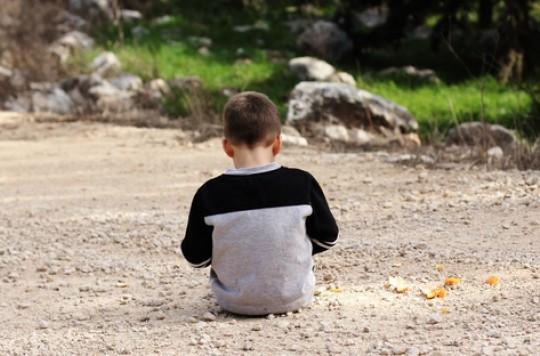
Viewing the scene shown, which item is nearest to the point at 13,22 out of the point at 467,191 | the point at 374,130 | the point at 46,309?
the point at 374,130

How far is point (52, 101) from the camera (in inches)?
447

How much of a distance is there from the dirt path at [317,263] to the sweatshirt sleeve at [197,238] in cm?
22

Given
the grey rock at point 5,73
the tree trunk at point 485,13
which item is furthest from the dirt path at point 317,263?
the tree trunk at point 485,13

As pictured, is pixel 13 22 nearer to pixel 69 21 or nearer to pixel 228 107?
pixel 69 21

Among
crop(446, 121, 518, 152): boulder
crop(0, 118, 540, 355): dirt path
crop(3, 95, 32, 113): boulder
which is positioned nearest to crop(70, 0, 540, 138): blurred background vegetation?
crop(446, 121, 518, 152): boulder

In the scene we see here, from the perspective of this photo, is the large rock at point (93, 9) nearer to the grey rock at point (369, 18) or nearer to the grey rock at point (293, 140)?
the grey rock at point (369, 18)

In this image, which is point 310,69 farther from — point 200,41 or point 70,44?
point 70,44

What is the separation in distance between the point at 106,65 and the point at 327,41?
3.67 meters

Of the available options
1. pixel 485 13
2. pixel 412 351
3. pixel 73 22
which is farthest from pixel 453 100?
pixel 412 351

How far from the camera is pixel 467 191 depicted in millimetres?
5848

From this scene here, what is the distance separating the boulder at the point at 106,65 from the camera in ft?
41.1

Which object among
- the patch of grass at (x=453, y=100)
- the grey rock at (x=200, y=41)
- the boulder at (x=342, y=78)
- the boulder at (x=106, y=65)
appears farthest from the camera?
the grey rock at (x=200, y=41)

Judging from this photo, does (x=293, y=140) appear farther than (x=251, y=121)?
Yes

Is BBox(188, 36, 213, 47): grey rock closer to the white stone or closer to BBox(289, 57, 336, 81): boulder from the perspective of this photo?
BBox(289, 57, 336, 81): boulder
